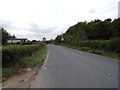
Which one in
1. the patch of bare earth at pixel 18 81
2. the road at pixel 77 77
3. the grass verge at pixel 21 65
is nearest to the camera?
the road at pixel 77 77

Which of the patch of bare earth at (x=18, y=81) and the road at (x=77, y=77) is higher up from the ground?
the road at (x=77, y=77)

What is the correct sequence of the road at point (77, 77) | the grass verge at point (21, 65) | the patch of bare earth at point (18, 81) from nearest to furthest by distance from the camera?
the road at point (77, 77), the patch of bare earth at point (18, 81), the grass verge at point (21, 65)

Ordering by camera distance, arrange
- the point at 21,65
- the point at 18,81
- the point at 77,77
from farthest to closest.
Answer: the point at 21,65
the point at 77,77
the point at 18,81

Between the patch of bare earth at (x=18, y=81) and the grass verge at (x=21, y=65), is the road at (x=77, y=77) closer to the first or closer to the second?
the patch of bare earth at (x=18, y=81)

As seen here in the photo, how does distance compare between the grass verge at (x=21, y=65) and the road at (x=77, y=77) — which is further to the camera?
the grass verge at (x=21, y=65)

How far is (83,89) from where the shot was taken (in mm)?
3844

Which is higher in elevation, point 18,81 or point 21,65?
point 21,65

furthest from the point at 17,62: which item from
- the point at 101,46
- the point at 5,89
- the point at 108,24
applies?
the point at 108,24

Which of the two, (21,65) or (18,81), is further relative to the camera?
(21,65)

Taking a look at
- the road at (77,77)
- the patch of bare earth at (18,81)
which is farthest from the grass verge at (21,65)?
the road at (77,77)

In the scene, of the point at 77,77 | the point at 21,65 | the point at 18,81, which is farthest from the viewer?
the point at 21,65

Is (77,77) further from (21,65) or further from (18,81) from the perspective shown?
(21,65)

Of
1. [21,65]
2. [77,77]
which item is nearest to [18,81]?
[77,77]

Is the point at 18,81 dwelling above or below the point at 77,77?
below
